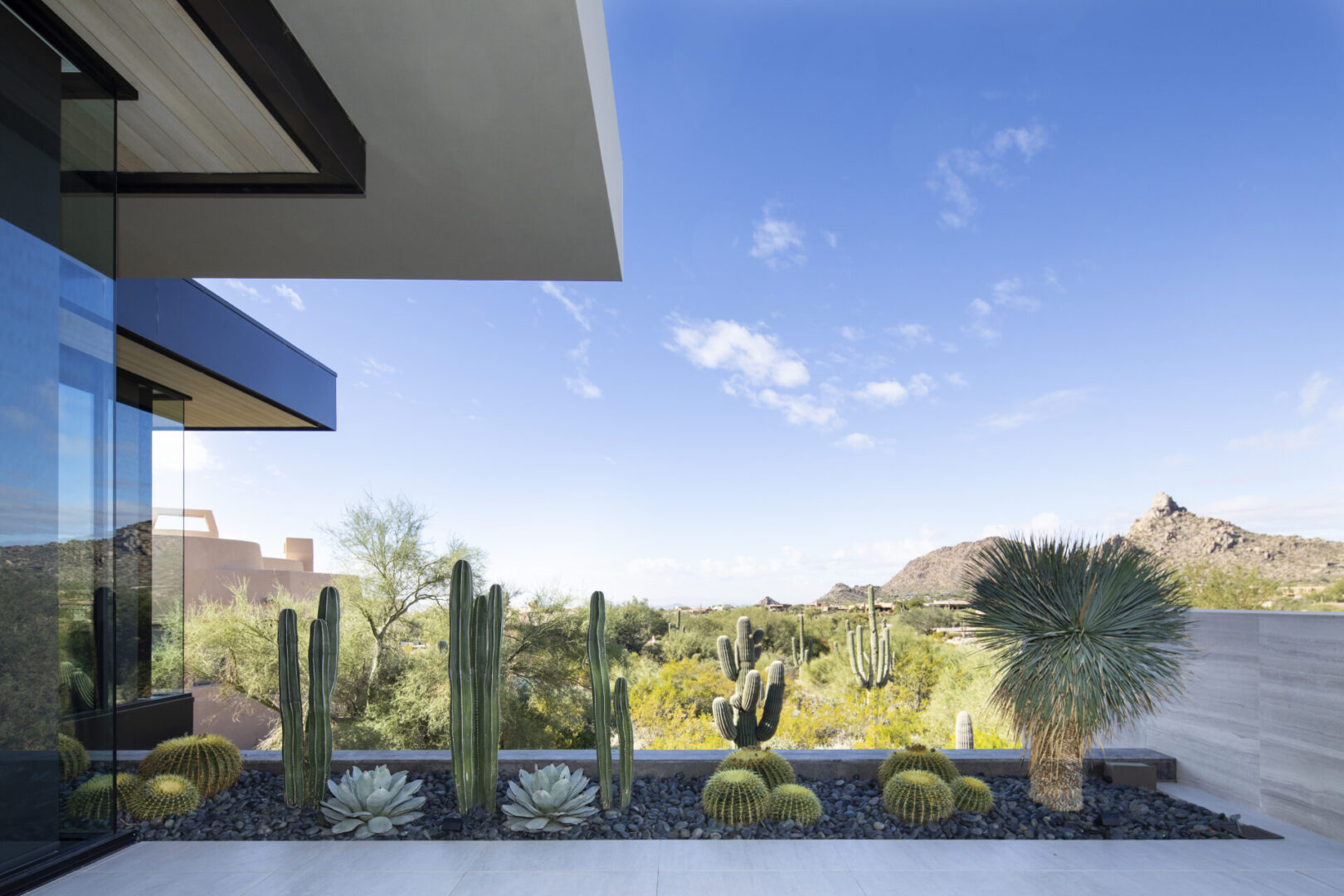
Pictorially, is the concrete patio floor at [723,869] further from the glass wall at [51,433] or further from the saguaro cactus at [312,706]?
the glass wall at [51,433]

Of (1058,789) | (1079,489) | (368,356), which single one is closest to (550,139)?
(1058,789)

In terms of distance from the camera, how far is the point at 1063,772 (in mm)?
3496

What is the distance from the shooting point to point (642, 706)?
9.34 m

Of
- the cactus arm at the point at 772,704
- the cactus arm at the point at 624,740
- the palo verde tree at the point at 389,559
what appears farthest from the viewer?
the palo verde tree at the point at 389,559

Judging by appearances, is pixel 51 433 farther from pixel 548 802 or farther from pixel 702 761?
pixel 702 761

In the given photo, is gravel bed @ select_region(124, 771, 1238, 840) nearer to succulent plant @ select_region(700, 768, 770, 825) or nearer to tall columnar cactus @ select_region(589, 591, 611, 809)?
succulent plant @ select_region(700, 768, 770, 825)

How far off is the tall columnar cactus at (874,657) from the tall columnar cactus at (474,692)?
7.46m

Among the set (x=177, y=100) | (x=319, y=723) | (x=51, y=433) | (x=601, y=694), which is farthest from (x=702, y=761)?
(x=177, y=100)

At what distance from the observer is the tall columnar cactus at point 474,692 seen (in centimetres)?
347

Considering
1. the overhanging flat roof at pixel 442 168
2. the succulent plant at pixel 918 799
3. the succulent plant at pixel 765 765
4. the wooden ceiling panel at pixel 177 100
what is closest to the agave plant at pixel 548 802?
the succulent plant at pixel 765 765

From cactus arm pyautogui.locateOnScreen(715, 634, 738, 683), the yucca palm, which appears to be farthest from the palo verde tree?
the yucca palm

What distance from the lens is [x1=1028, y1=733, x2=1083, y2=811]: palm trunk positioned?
348 centimetres

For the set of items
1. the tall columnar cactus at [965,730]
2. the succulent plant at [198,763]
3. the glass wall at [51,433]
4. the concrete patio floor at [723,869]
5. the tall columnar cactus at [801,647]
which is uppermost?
the glass wall at [51,433]

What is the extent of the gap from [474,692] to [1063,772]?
2851 mm
